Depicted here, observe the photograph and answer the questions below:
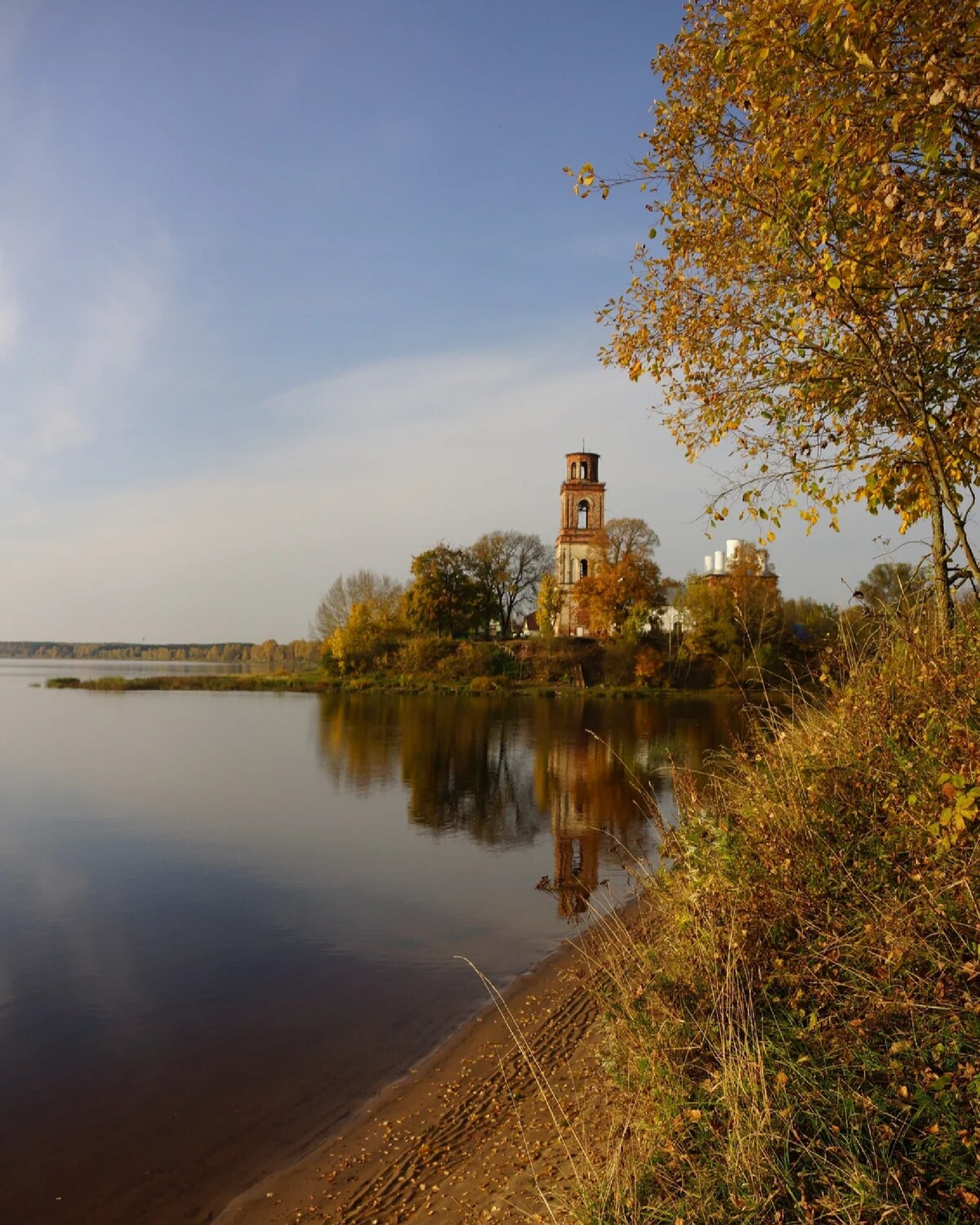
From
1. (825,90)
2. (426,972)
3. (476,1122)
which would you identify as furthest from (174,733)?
(825,90)

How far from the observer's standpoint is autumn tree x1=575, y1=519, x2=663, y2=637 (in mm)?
59250

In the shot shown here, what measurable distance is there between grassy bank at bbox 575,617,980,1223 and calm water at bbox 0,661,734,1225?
9.40ft

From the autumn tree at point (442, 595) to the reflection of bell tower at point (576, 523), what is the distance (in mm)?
6815

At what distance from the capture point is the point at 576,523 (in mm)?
68562

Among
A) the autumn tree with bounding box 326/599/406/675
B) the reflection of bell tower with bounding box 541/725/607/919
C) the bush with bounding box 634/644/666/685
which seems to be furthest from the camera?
the autumn tree with bounding box 326/599/406/675

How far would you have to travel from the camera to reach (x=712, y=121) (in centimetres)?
659

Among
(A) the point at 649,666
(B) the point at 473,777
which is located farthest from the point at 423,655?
(B) the point at 473,777

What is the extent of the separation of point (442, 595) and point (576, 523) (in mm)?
12865

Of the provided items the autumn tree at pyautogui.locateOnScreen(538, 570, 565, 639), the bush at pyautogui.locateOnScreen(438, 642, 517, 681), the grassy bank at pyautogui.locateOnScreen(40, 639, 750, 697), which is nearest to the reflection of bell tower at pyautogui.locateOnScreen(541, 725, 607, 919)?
the grassy bank at pyautogui.locateOnScreen(40, 639, 750, 697)

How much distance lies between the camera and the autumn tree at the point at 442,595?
63875 mm

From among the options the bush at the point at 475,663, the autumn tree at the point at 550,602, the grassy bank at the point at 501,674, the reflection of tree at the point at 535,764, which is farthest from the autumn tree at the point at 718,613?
the bush at the point at 475,663

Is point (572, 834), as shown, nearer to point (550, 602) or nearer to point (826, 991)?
point (826, 991)

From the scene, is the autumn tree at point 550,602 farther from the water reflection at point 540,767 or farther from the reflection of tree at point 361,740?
the water reflection at point 540,767

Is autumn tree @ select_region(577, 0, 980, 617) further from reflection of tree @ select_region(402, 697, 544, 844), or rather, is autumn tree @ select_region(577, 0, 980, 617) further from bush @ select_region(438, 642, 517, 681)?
bush @ select_region(438, 642, 517, 681)
